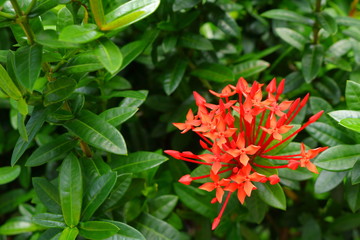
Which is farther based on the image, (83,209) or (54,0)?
(83,209)

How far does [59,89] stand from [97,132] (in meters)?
0.11

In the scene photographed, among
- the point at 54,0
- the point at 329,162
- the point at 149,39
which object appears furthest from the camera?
the point at 149,39

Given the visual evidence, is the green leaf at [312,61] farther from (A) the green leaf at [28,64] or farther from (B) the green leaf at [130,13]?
(A) the green leaf at [28,64]

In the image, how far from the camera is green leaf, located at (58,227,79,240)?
0.88 m

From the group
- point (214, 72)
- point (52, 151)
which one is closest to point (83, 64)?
point (52, 151)

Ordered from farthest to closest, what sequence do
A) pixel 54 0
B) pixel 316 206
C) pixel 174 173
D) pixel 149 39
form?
pixel 316 206 < pixel 174 173 < pixel 149 39 < pixel 54 0

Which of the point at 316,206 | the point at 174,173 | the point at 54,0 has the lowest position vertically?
the point at 316,206

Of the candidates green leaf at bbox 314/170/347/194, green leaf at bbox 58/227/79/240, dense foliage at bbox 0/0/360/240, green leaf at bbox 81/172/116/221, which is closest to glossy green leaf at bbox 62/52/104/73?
dense foliage at bbox 0/0/360/240

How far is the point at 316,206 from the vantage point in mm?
1375

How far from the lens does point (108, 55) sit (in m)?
0.78

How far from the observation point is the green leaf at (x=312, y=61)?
121 cm

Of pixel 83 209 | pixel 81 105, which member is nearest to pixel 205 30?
pixel 81 105

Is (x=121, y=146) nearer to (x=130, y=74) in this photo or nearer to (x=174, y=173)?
(x=174, y=173)

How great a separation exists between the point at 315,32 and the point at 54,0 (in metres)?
0.73
